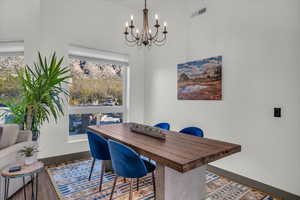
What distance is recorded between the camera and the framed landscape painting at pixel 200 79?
9.09 feet

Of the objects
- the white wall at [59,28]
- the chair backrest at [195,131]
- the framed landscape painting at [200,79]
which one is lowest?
the chair backrest at [195,131]

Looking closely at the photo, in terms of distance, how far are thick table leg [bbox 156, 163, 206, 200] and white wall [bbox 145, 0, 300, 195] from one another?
1.03 m

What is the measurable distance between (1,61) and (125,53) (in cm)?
238

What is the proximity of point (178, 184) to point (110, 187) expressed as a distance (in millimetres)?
1150

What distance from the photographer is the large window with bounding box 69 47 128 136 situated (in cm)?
348

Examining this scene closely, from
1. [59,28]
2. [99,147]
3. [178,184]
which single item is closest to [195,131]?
[178,184]

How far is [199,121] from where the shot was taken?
3086 millimetres

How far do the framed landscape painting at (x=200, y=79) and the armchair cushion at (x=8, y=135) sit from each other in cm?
273

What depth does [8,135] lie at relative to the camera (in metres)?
2.10

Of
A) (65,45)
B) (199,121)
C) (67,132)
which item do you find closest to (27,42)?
(65,45)

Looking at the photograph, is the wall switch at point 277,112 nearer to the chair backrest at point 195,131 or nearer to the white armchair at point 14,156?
the chair backrest at point 195,131

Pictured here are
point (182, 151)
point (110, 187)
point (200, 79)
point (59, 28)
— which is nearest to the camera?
point (182, 151)

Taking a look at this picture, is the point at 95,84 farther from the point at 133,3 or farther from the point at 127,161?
the point at 127,161

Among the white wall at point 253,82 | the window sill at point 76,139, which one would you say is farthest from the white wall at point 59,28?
the white wall at point 253,82
